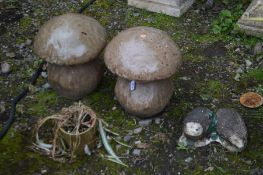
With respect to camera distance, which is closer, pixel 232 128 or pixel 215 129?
pixel 232 128

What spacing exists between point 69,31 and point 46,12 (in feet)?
8.08

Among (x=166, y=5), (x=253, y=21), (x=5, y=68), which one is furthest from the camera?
(x=166, y=5)

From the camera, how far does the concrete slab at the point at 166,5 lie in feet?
21.9

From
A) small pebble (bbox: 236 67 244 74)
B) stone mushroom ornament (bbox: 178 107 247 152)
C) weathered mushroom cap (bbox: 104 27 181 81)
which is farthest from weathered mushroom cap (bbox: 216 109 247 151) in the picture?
small pebble (bbox: 236 67 244 74)

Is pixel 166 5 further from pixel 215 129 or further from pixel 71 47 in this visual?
pixel 215 129

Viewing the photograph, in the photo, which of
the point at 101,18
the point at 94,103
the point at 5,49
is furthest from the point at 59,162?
the point at 101,18

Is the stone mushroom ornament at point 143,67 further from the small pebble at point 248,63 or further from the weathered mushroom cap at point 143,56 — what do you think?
the small pebble at point 248,63

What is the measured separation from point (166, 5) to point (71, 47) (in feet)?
8.84

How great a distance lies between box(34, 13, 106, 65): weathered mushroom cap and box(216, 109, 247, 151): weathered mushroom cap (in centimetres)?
165

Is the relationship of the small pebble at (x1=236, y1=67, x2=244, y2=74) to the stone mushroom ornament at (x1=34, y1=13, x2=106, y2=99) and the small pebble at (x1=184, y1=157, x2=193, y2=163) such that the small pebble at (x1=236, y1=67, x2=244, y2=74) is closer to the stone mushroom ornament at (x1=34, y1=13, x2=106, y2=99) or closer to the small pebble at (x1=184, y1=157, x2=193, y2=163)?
the small pebble at (x1=184, y1=157, x2=193, y2=163)

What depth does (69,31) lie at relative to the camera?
460cm

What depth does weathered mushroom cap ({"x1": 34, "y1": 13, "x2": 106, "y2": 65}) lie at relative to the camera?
4.57 meters

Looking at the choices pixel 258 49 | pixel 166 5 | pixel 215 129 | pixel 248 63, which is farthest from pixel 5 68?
pixel 258 49

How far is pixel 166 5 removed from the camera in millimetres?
6746
